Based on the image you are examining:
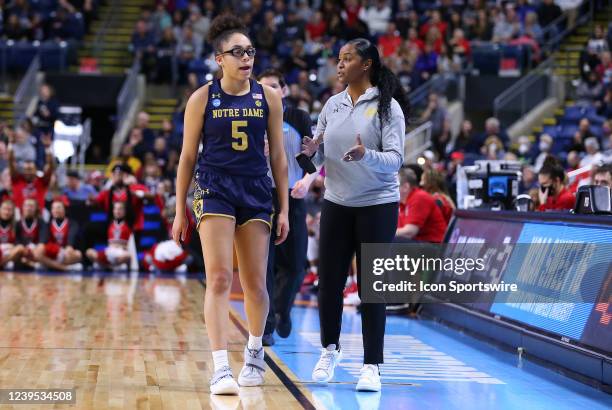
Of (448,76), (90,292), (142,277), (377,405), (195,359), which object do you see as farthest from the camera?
(448,76)

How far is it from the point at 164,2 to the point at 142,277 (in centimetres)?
1109

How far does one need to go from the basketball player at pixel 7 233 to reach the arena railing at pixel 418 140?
658 cm

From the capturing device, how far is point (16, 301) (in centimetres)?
1177

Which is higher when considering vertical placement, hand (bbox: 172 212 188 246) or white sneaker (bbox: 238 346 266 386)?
hand (bbox: 172 212 188 246)

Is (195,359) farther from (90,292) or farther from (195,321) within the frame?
(90,292)

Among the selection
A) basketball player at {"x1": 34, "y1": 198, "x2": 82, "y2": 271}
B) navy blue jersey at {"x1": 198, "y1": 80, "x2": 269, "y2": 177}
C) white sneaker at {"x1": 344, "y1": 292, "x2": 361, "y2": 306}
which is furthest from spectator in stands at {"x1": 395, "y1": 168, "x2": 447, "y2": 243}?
basketball player at {"x1": 34, "y1": 198, "x2": 82, "y2": 271}

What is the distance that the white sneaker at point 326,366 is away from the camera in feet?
23.0

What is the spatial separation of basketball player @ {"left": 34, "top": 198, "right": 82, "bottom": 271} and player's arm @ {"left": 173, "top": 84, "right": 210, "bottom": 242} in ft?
34.8

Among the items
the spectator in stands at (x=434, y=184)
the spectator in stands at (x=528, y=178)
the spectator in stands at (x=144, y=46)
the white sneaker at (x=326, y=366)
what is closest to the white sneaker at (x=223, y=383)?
the white sneaker at (x=326, y=366)

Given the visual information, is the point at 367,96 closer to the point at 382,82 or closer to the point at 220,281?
the point at 382,82

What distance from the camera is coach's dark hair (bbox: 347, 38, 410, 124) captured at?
668 centimetres

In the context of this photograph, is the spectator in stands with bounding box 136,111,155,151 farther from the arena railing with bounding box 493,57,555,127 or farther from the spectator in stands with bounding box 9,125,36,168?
the arena railing with bounding box 493,57,555,127

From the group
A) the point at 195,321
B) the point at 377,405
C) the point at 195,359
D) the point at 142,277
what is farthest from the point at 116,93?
the point at 377,405

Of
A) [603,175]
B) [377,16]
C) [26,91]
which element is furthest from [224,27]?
[377,16]
